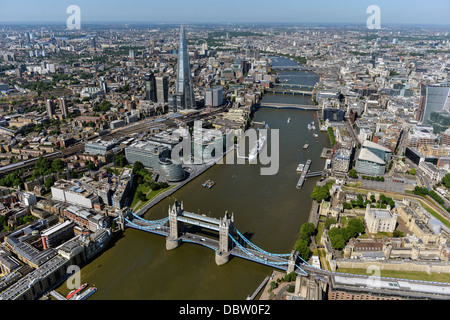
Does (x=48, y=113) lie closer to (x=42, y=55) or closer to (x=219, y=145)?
(x=219, y=145)

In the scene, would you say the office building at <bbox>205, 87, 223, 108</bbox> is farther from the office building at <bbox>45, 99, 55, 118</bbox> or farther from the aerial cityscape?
the office building at <bbox>45, 99, 55, 118</bbox>

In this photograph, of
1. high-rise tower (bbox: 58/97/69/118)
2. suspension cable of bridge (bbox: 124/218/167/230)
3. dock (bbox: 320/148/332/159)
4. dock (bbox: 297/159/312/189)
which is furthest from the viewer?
high-rise tower (bbox: 58/97/69/118)

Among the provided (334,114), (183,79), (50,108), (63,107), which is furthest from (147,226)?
(50,108)

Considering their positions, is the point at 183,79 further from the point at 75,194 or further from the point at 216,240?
the point at 216,240

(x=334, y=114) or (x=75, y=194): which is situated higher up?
(x=334, y=114)

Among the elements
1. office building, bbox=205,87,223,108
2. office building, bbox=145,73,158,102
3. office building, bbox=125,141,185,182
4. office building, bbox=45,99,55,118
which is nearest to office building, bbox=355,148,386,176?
office building, bbox=125,141,185,182

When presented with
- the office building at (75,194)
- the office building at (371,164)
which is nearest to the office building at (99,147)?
the office building at (75,194)
